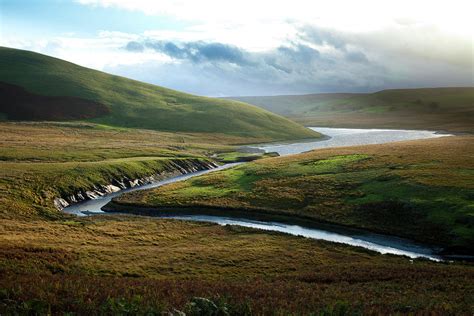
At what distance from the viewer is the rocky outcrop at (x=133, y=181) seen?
69000mm

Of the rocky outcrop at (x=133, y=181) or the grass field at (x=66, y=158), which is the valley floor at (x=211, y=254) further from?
the rocky outcrop at (x=133, y=181)

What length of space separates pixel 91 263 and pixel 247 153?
10361 cm

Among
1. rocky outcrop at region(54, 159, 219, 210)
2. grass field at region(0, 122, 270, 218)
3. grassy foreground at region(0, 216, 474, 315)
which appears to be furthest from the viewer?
rocky outcrop at region(54, 159, 219, 210)

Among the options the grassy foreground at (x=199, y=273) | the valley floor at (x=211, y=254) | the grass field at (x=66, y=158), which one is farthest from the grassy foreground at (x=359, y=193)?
the grass field at (x=66, y=158)

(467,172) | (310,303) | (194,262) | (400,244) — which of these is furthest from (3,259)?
(467,172)

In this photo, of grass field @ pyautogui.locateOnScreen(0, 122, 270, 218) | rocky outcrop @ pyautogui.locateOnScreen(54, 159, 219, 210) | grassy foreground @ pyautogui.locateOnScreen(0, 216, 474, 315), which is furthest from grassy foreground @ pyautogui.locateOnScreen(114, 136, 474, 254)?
grass field @ pyautogui.locateOnScreen(0, 122, 270, 218)

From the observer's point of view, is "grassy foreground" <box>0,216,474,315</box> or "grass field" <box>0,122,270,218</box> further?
"grass field" <box>0,122,270,218</box>

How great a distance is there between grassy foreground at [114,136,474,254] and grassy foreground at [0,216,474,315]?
10.8 meters

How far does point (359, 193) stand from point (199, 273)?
3861cm

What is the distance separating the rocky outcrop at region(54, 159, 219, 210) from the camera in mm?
69000

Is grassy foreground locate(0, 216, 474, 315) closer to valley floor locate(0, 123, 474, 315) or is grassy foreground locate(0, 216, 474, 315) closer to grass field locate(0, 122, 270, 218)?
valley floor locate(0, 123, 474, 315)

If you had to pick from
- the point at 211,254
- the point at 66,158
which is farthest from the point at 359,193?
the point at 66,158

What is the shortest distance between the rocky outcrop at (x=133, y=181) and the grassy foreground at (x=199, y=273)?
1355cm

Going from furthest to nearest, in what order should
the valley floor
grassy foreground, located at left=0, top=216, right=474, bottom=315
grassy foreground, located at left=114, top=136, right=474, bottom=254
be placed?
1. grassy foreground, located at left=114, top=136, right=474, bottom=254
2. the valley floor
3. grassy foreground, located at left=0, top=216, right=474, bottom=315
